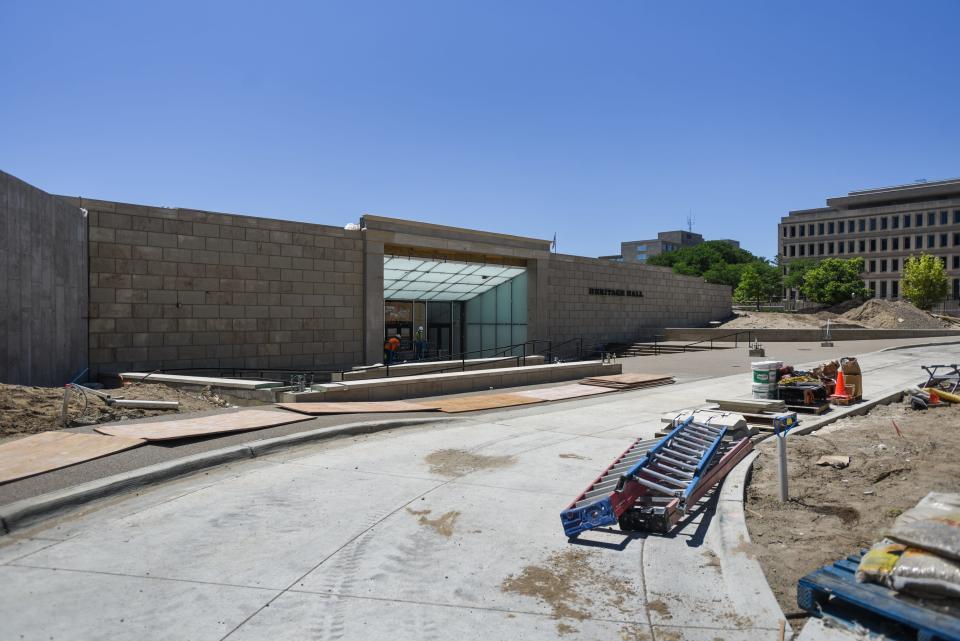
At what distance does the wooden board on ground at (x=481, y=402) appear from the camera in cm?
1346

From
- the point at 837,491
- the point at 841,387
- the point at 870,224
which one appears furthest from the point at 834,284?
the point at 837,491

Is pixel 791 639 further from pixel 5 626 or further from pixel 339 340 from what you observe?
pixel 339 340

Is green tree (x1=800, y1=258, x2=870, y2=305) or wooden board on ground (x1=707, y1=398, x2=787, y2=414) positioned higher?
green tree (x1=800, y1=258, x2=870, y2=305)

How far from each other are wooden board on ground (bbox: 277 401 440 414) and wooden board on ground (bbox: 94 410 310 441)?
501mm

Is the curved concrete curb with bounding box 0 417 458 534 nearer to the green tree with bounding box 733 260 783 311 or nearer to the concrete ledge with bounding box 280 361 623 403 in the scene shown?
the concrete ledge with bounding box 280 361 623 403

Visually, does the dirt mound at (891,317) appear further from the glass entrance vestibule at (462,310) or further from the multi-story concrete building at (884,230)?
the multi-story concrete building at (884,230)

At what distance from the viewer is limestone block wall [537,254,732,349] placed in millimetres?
32469

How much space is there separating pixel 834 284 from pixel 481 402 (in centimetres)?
5933

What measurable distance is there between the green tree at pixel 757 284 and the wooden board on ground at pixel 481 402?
60.8 meters

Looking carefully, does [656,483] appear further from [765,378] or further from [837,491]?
[765,378]

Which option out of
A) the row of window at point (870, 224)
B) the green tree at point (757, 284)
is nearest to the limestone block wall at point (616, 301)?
the green tree at point (757, 284)

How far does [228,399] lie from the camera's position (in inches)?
543

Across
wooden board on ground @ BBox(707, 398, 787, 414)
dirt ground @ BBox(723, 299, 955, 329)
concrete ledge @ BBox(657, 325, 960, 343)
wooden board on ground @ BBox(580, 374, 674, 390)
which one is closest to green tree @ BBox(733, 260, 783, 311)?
dirt ground @ BBox(723, 299, 955, 329)

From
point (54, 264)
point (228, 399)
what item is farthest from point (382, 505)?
point (54, 264)
